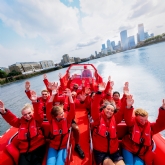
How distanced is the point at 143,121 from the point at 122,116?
308 millimetres

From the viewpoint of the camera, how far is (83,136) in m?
2.28

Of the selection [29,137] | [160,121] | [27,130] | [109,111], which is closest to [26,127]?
[27,130]

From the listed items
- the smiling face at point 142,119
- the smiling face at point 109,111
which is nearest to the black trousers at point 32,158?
the smiling face at point 109,111

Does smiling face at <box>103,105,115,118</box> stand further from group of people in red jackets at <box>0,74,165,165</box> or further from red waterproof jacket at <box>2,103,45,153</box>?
red waterproof jacket at <box>2,103,45,153</box>

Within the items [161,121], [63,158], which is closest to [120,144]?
[161,121]

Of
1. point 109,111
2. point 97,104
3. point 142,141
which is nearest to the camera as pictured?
point 142,141

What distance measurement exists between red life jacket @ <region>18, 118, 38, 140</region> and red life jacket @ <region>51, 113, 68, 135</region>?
29cm

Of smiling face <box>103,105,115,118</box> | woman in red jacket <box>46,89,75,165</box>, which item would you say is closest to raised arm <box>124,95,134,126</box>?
smiling face <box>103,105,115,118</box>

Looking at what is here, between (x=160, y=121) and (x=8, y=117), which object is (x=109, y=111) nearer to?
(x=160, y=121)

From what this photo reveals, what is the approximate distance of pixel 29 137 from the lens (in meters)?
1.86

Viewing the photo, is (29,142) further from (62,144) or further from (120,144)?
(120,144)

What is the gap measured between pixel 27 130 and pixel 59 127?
48 cm

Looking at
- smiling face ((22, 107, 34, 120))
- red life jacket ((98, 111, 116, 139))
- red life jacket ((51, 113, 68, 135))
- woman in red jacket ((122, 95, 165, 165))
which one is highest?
smiling face ((22, 107, 34, 120))

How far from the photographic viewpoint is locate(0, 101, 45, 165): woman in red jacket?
1809mm
